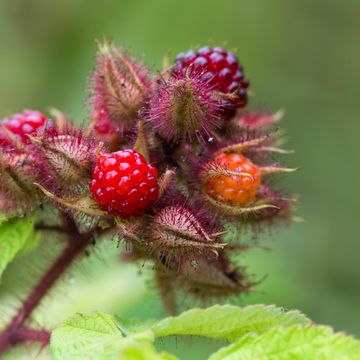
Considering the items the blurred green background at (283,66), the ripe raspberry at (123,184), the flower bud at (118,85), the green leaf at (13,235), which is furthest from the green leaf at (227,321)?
the blurred green background at (283,66)

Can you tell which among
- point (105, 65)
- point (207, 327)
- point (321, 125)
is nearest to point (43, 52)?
point (321, 125)

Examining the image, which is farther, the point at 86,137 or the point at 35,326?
the point at 35,326

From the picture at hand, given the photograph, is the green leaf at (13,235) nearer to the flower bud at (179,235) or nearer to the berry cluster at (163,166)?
the berry cluster at (163,166)

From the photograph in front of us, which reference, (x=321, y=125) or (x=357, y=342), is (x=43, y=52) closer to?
(x=321, y=125)

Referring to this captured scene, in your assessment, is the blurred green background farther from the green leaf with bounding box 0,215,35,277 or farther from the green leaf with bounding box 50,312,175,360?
the green leaf with bounding box 50,312,175,360

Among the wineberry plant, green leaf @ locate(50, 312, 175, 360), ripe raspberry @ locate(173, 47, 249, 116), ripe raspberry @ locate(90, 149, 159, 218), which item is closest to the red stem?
the wineberry plant

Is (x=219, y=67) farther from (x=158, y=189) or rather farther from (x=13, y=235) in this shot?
(x=13, y=235)
